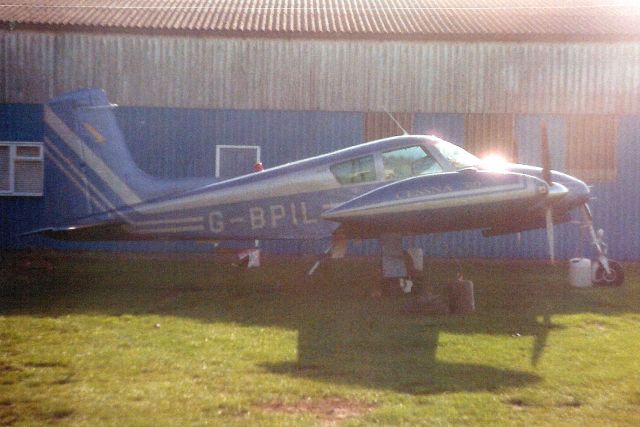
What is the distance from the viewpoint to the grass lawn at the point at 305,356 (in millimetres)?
6195

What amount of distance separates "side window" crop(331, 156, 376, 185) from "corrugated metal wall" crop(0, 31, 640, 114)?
691 cm

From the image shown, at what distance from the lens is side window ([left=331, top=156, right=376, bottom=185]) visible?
12.7m

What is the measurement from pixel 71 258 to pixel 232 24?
7.53 metres

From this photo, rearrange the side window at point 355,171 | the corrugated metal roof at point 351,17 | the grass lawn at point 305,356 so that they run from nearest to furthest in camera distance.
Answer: the grass lawn at point 305,356, the side window at point 355,171, the corrugated metal roof at point 351,17

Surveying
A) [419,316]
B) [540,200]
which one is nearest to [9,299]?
[419,316]

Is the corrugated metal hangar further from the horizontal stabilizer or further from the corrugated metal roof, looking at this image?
the horizontal stabilizer

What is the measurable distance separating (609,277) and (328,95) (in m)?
8.63

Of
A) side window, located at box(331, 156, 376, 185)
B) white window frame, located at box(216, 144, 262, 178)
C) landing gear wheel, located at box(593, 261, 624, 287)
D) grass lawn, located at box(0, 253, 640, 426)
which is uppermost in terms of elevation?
white window frame, located at box(216, 144, 262, 178)

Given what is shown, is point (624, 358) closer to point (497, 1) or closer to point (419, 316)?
point (419, 316)

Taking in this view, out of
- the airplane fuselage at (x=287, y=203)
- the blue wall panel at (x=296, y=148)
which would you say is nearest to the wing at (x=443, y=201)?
the airplane fuselage at (x=287, y=203)

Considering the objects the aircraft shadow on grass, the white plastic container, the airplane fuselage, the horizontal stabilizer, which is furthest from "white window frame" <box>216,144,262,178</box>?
the white plastic container

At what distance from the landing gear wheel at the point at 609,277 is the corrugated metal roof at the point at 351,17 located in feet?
25.4

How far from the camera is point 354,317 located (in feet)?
35.0

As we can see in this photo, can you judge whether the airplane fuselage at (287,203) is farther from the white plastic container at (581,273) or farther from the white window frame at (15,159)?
the white window frame at (15,159)
